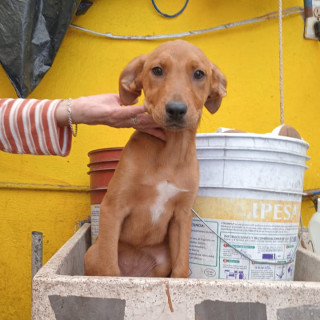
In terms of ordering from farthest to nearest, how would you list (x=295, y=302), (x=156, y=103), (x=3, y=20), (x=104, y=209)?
(x=3, y=20), (x=104, y=209), (x=156, y=103), (x=295, y=302)

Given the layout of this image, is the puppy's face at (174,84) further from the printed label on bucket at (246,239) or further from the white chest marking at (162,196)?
the printed label on bucket at (246,239)

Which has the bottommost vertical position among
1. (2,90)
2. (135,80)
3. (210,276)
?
(210,276)

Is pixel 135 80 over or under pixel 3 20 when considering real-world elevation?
under

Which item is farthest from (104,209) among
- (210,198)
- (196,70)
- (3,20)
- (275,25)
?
(275,25)

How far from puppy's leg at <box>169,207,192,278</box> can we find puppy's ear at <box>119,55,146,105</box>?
1.40 feet

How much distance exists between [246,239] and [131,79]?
646mm

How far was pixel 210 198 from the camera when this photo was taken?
1.25 metres

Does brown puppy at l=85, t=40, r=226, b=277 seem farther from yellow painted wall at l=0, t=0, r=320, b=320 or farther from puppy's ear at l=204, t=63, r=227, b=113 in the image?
yellow painted wall at l=0, t=0, r=320, b=320

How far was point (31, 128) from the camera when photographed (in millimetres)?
1180

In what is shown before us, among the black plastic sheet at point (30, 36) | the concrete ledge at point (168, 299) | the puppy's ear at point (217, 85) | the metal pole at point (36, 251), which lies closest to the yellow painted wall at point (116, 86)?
the metal pole at point (36, 251)

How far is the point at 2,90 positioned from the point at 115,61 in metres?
0.66

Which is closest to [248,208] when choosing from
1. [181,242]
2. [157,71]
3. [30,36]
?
[181,242]

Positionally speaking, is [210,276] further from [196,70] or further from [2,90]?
[2,90]

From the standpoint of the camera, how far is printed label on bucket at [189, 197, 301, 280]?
1180 millimetres
